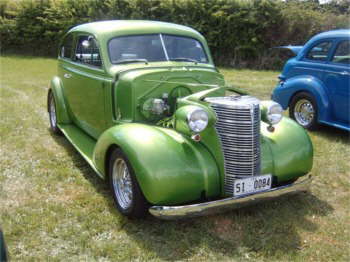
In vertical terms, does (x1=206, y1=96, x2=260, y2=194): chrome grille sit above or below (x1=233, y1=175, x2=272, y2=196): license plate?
above

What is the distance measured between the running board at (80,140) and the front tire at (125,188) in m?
0.63

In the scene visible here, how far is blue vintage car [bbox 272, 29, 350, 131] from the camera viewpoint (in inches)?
246

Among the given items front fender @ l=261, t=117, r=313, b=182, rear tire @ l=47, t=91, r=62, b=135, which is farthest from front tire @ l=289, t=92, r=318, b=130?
rear tire @ l=47, t=91, r=62, b=135

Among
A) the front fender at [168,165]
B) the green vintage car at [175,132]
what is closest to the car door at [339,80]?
the green vintage car at [175,132]

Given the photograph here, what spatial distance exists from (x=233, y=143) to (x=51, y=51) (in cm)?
1610

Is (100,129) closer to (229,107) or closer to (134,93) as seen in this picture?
(134,93)

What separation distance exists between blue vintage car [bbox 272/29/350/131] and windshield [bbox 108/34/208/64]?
280cm

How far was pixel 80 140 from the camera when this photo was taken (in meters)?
5.18

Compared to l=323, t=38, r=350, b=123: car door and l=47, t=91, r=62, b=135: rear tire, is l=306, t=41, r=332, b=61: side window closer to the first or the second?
l=323, t=38, r=350, b=123: car door

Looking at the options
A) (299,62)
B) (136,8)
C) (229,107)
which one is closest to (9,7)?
(136,8)

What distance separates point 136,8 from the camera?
16.7 meters

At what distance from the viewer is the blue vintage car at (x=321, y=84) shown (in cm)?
626

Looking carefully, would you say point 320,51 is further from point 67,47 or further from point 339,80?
point 67,47

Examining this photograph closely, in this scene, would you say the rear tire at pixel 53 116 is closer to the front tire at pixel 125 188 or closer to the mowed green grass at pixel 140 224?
the mowed green grass at pixel 140 224
